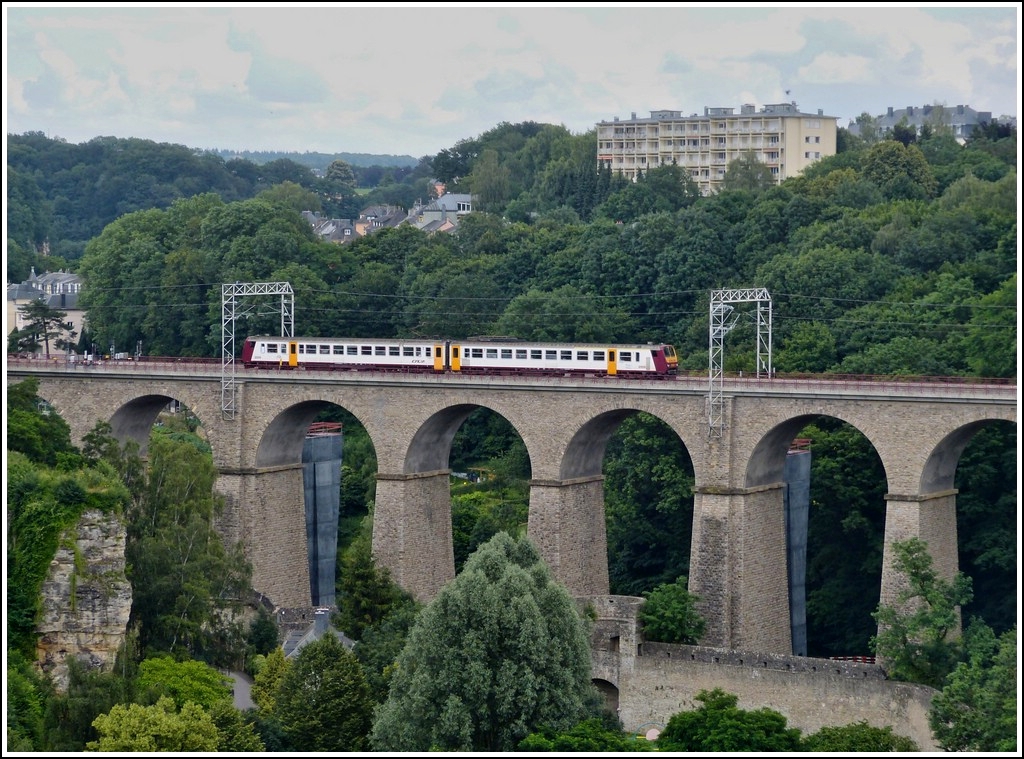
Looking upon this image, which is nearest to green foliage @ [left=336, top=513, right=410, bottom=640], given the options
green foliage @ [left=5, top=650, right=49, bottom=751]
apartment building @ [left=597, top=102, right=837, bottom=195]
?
green foliage @ [left=5, top=650, right=49, bottom=751]

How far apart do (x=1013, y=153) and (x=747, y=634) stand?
2203 inches

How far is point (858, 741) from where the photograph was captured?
5825 centimetres

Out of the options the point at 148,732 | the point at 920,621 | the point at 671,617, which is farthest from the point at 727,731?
the point at 148,732

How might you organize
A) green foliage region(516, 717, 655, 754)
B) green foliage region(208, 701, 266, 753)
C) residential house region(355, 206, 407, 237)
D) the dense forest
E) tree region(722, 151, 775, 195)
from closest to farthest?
green foliage region(516, 717, 655, 754), green foliage region(208, 701, 266, 753), the dense forest, tree region(722, 151, 775, 195), residential house region(355, 206, 407, 237)

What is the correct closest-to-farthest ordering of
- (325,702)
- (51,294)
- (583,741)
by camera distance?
(583,741) → (325,702) → (51,294)

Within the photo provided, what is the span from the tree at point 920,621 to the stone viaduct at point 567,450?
4.93 feet

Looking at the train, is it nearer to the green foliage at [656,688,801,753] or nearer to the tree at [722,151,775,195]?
the green foliage at [656,688,801,753]

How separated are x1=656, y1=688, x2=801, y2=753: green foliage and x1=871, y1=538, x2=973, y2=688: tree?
19.1 feet

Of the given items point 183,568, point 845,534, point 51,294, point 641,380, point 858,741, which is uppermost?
point 51,294

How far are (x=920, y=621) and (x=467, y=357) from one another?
22.6m

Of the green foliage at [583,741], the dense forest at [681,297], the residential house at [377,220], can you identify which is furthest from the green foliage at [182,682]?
the residential house at [377,220]

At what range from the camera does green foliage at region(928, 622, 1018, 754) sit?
184 ft

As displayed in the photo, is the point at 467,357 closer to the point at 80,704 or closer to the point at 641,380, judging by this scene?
the point at 641,380

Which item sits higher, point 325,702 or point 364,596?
point 364,596
